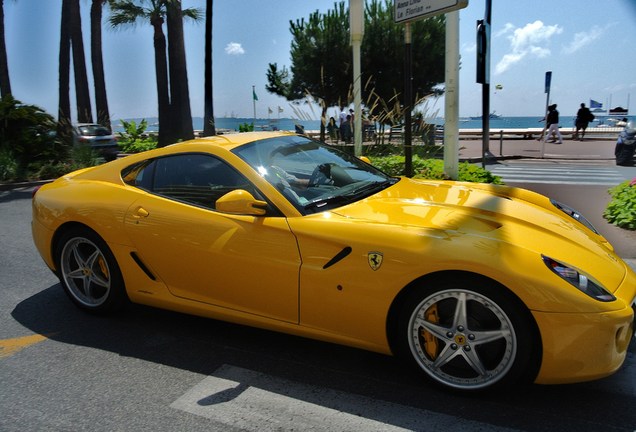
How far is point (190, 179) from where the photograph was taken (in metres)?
3.46

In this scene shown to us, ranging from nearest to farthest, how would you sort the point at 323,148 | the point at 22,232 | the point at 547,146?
1. the point at 323,148
2. the point at 22,232
3. the point at 547,146

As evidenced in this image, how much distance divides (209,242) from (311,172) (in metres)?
0.94

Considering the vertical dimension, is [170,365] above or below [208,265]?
below

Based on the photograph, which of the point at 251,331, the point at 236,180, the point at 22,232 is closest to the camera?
the point at 236,180

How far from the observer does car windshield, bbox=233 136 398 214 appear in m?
3.13

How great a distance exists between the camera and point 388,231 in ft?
8.69

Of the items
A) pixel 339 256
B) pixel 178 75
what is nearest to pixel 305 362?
pixel 339 256

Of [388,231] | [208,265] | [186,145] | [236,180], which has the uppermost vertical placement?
[186,145]

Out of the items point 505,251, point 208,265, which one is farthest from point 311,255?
point 505,251

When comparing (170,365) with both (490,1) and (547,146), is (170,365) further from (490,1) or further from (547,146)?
(547,146)

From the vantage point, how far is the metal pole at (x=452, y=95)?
7613 millimetres

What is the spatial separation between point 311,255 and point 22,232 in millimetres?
5584

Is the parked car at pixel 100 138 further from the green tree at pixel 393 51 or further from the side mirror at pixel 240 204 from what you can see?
the side mirror at pixel 240 204

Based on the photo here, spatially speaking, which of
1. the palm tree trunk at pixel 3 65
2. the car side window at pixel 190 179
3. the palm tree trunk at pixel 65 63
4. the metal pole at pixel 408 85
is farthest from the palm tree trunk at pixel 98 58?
the car side window at pixel 190 179
